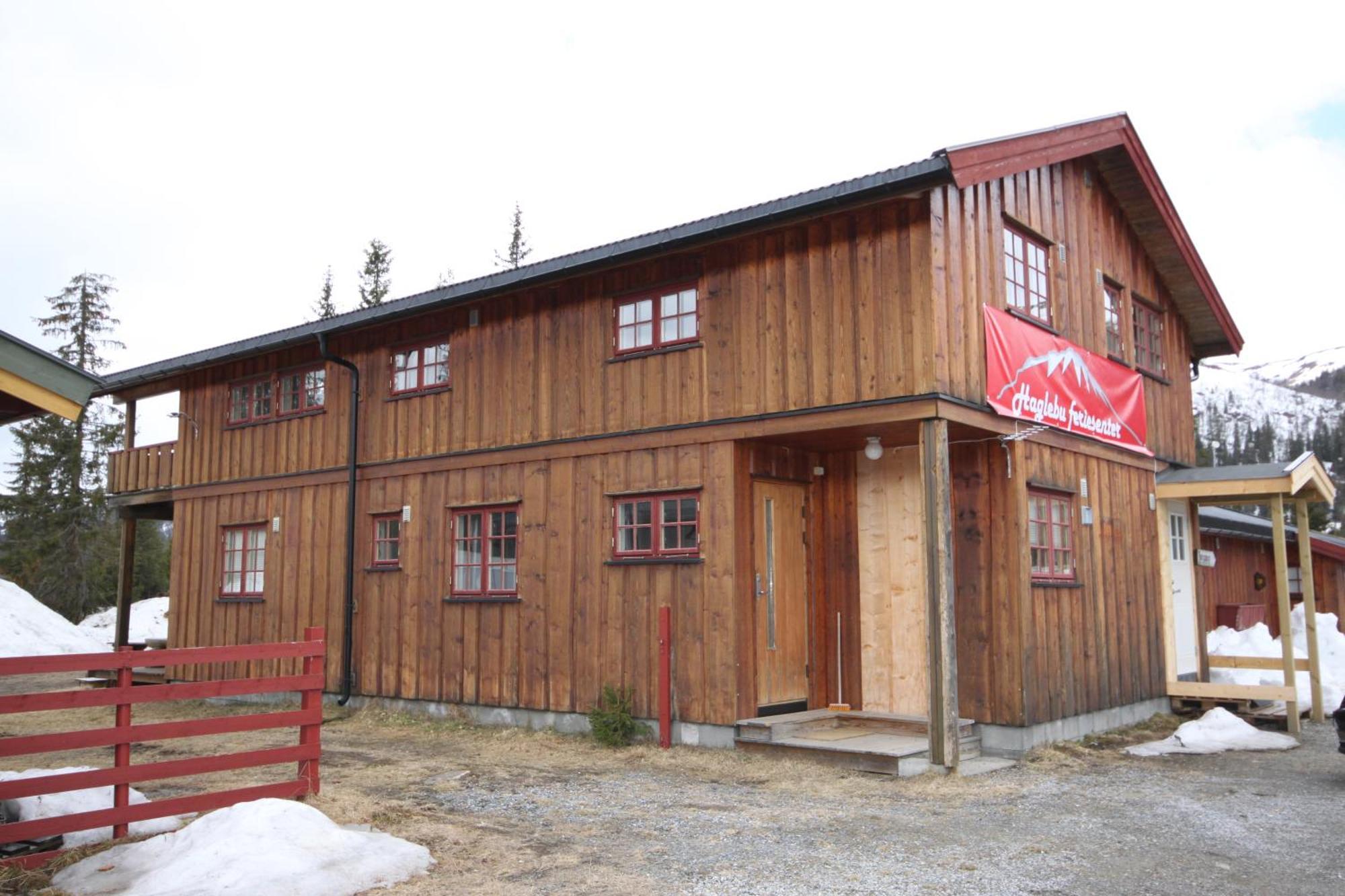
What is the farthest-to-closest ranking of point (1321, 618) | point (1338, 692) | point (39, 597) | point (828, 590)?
point (39, 597)
point (1321, 618)
point (1338, 692)
point (828, 590)

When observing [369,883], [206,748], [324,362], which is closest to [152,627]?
[324,362]

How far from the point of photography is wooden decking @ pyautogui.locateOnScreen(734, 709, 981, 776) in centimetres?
923

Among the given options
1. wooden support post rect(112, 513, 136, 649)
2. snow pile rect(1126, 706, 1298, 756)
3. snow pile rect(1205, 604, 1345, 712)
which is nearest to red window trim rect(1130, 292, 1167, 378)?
snow pile rect(1205, 604, 1345, 712)

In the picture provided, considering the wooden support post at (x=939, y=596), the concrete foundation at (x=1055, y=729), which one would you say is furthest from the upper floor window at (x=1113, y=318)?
the wooden support post at (x=939, y=596)

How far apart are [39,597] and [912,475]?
35222 millimetres

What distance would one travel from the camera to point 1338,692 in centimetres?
1366

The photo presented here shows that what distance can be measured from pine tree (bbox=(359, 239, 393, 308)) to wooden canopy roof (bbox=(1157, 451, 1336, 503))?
34.1m

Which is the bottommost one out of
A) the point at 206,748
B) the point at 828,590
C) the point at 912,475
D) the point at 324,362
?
the point at 206,748

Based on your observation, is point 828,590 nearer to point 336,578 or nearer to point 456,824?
point 456,824

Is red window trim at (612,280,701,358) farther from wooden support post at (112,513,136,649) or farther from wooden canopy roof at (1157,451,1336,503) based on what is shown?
wooden support post at (112,513,136,649)

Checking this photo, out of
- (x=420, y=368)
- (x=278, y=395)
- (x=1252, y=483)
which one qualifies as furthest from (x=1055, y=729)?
(x=278, y=395)

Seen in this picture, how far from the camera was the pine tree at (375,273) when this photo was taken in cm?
4266

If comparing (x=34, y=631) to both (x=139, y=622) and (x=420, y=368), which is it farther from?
(x=420, y=368)

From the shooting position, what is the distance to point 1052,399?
1124 cm
